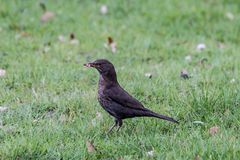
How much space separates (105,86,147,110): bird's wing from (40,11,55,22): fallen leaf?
4150 mm

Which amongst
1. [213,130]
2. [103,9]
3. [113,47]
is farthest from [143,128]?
[103,9]

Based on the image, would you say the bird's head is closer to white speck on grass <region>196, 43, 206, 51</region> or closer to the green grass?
the green grass

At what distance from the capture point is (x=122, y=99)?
5.78m

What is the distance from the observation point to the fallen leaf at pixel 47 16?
9.76 metres

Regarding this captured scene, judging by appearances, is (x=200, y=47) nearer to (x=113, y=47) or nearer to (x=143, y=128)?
(x=113, y=47)

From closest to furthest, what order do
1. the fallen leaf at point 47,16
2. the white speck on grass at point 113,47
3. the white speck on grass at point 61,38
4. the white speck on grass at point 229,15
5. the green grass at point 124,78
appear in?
the green grass at point 124,78
the white speck on grass at point 113,47
the white speck on grass at point 61,38
the fallen leaf at point 47,16
the white speck on grass at point 229,15

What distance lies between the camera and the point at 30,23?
9594 millimetres

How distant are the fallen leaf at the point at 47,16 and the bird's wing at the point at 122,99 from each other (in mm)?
4150

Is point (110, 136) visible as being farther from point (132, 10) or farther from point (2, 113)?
point (132, 10)

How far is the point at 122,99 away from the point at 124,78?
5.52 ft

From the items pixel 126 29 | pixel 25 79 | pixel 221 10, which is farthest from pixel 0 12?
pixel 221 10

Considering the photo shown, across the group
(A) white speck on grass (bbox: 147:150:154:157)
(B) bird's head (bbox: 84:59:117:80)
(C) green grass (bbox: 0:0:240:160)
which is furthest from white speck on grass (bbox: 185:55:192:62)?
(A) white speck on grass (bbox: 147:150:154:157)

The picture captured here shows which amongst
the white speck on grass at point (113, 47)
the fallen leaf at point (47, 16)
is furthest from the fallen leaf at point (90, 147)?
the fallen leaf at point (47, 16)

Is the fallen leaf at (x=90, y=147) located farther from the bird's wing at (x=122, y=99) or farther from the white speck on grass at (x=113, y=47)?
the white speck on grass at (x=113, y=47)
